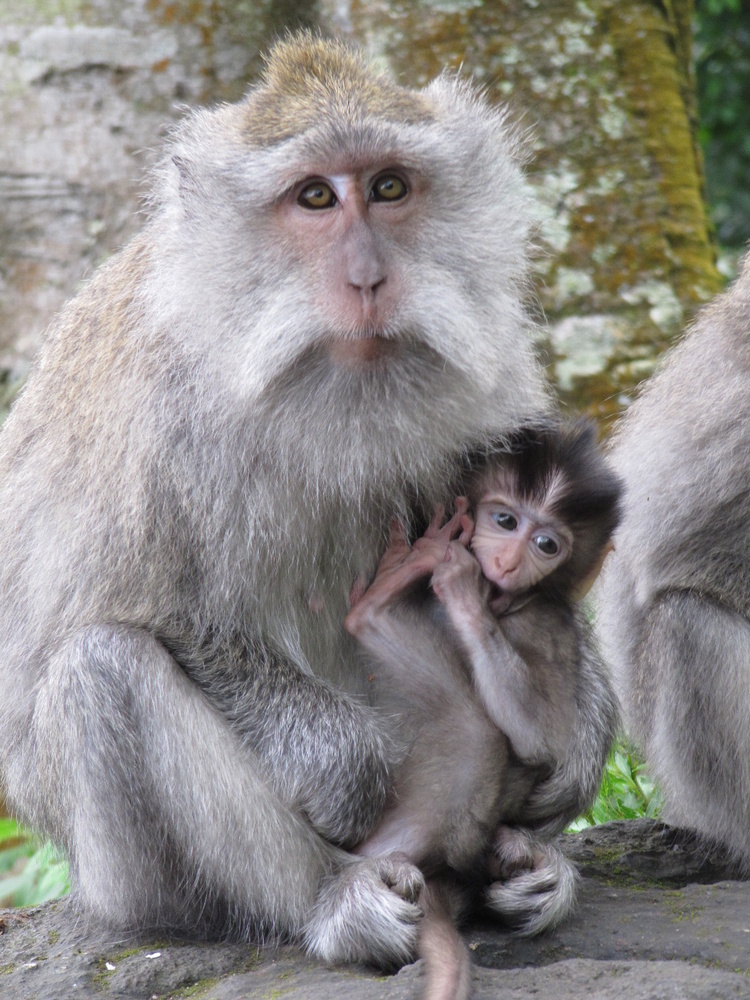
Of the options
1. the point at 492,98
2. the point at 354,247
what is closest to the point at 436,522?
the point at 354,247

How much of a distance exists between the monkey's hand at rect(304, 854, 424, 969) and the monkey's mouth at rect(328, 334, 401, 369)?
1405 millimetres

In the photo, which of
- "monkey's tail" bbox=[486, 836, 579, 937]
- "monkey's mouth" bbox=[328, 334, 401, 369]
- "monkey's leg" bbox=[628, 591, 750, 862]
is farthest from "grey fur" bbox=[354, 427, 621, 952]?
"monkey's mouth" bbox=[328, 334, 401, 369]

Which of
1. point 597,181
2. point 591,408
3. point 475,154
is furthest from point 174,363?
point 597,181

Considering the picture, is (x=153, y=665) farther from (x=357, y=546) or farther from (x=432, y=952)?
(x=432, y=952)

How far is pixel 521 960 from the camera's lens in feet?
12.7

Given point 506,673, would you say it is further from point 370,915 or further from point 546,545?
point 370,915

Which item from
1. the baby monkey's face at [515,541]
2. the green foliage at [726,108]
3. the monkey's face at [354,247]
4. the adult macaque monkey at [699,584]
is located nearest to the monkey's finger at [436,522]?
the baby monkey's face at [515,541]

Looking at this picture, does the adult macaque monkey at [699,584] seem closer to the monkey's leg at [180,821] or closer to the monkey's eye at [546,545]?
the monkey's eye at [546,545]

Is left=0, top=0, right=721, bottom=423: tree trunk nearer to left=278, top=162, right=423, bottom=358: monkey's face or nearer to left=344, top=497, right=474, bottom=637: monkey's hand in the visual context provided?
left=344, top=497, right=474, bottom=637: monkey's hand

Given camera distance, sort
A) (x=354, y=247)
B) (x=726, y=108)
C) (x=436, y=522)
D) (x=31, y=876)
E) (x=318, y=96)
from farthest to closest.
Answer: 1. (x=726, y=108)
2. (x=31, y=876)
3. (x=436, y=522)
4. (x=318, y=96)
5. (x=354, y=247)

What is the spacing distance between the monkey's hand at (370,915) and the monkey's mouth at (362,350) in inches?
55.3

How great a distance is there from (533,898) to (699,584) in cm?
138

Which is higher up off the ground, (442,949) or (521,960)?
(442,949)

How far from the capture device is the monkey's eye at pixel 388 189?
12.6 feet
